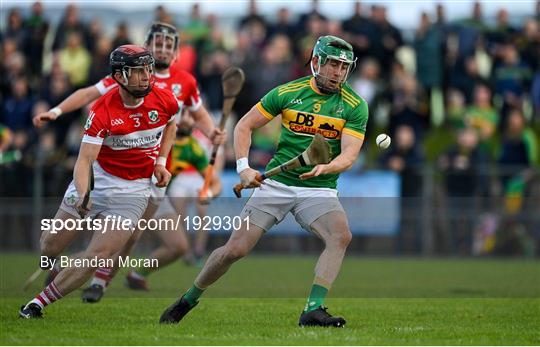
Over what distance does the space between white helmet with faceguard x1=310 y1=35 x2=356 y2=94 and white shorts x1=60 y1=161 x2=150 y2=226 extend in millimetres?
1974

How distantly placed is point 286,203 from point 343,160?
65cm

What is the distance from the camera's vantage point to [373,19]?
68.9ft

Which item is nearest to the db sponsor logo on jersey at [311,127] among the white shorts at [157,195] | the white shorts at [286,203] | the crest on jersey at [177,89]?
the white shorts at [286,203]

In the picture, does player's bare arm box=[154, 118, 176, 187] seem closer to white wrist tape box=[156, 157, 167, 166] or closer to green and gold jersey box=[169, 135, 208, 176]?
white wrist tape box=[156, 157, 167, 166]

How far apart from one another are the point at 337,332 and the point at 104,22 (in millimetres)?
16147

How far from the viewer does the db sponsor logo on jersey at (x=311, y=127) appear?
10008 millimetres

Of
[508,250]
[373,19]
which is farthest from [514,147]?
[373,19]

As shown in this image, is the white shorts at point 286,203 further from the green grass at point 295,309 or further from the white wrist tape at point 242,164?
the green grass at point 295,309

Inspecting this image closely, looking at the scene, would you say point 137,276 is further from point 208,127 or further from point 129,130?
point 129,130

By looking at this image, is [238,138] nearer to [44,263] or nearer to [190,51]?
[44,263]

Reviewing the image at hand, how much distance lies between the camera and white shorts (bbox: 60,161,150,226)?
1044 cm

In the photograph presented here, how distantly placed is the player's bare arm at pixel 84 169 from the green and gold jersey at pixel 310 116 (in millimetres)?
1474

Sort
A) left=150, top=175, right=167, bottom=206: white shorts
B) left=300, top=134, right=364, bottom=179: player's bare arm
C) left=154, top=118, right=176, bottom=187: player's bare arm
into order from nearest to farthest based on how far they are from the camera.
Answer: left=300, top=134, right=364, bottom=179: player's bare arm < left=154, top=118, right=176, bottom=187: player's bare arm < left=150, top=175, right=167, bottom=206: white shorts

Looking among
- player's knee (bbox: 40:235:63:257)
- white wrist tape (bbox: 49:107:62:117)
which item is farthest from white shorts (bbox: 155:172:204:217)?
player's knee (bbox: 40:235:63:257)
